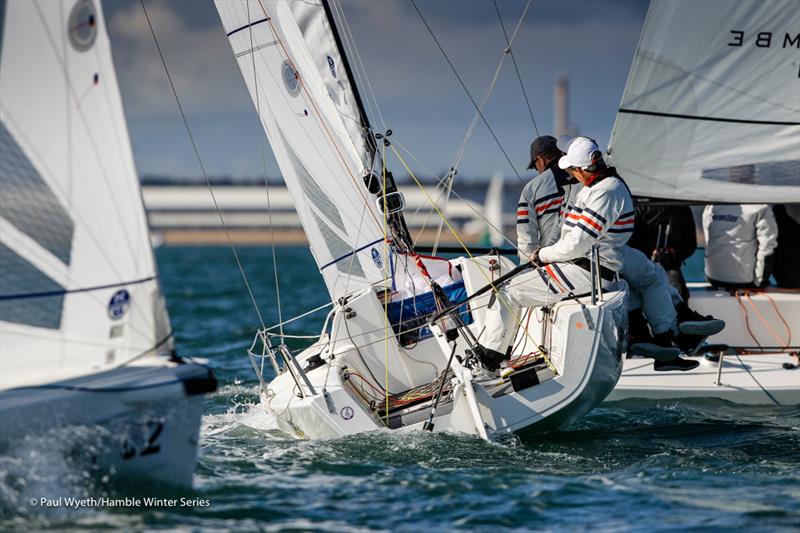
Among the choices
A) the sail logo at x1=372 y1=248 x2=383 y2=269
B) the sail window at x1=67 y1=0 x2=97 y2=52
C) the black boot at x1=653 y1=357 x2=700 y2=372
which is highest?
the sail window at x1=67 y1=0 x2=97 y2=52

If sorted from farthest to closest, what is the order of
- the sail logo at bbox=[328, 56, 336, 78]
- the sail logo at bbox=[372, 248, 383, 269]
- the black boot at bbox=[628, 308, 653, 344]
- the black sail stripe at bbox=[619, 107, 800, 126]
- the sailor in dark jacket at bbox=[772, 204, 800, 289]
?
the sailor in dark jacket at bbox=[772, 204, 800, 289], the black sail stripe at bbox=[619, 107, 800, 126], the sail logo at bbox=[372, 248, 383, 269], the sail logo at bbox=[328, 56, 336, 78], the black boot at bbox=[628, 308, 653, 344]

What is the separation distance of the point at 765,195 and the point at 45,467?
5944 millimetres

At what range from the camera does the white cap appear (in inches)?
247

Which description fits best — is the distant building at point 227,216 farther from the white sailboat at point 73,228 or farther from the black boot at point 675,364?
the white sailboat at point 73,228

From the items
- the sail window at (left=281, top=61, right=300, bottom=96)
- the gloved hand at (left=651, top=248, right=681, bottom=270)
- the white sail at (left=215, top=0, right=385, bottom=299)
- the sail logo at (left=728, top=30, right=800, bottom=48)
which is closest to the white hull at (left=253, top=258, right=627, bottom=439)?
the white sail at (left=215, top=0, right=385, bottom=299)

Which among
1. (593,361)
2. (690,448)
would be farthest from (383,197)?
(690,448)

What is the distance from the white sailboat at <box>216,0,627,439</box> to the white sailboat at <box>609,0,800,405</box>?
212 cm

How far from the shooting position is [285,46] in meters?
7.42

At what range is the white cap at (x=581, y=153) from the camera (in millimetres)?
6262

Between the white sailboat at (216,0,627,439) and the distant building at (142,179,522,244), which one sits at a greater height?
the distant building at (142,179,522,244)

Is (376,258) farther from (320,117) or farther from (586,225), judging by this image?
(586,225)

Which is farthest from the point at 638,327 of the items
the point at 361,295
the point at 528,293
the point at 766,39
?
the point at 766,39

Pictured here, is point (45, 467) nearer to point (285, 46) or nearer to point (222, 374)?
point (285, 46)

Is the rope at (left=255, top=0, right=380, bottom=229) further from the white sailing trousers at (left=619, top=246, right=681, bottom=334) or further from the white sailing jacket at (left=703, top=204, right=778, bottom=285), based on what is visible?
the white sailing jacket at (left=703, top=204, right=778, bottom=285)
